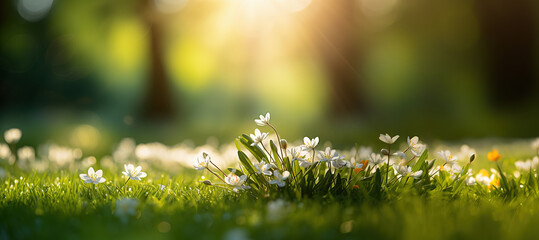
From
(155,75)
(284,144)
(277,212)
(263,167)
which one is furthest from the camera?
(155,75)

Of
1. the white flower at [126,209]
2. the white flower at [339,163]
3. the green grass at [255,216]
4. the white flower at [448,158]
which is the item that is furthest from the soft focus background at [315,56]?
the white flower at [126,209]

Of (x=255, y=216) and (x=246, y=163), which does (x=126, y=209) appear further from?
(x=246, y=163)

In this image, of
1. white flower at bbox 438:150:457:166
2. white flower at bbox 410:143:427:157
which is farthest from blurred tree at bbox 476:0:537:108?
white flower at bbox 410:143:427:157

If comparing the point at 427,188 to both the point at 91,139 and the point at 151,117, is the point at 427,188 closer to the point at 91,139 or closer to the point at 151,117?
the point at 91,139

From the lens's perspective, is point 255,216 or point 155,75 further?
point 155,75

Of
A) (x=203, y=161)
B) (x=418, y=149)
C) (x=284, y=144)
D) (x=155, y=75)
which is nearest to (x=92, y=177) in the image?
(x=203, y=161)

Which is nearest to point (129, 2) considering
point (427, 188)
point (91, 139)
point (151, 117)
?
point (151, 117)

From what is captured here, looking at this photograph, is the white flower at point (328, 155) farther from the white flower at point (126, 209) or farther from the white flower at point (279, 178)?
the white flower at point (126, 209)

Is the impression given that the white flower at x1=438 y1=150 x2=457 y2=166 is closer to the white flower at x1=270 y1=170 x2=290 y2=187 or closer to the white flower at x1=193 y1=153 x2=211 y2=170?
the white flower at x1=270 y1=170 x2=290 y2=187
